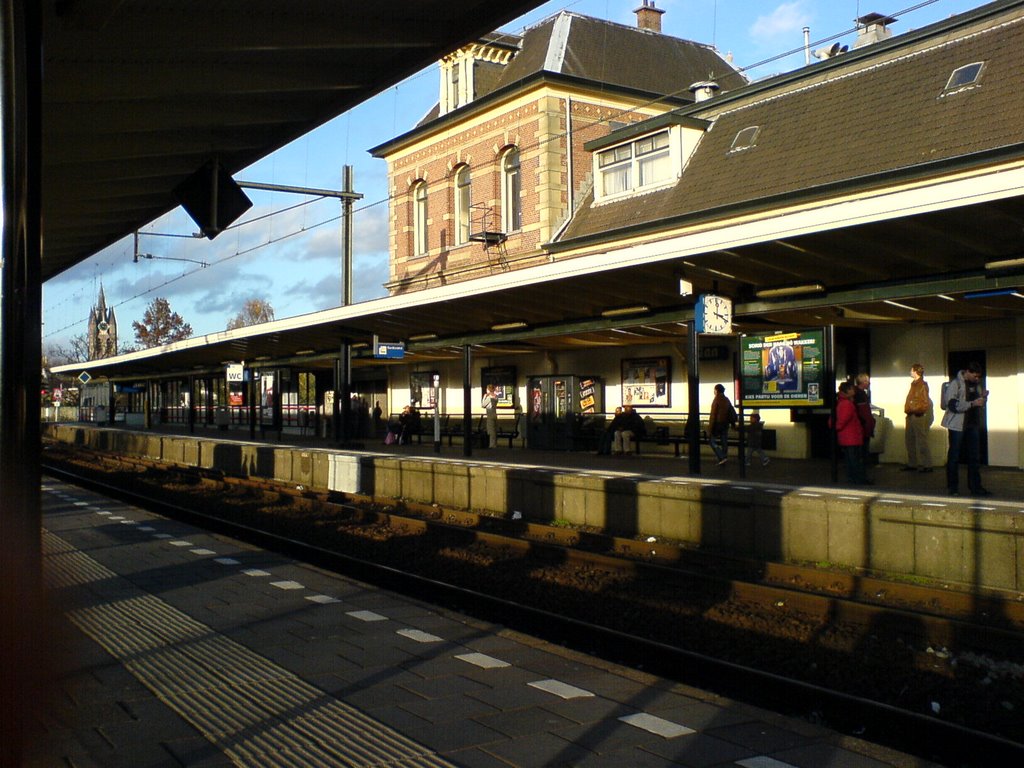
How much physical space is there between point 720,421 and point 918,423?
11.3 feet

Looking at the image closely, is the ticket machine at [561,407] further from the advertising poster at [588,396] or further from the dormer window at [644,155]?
the dormer window at [644,155]

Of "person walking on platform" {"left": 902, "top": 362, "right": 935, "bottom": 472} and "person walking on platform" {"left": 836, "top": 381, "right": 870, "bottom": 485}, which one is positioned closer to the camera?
"person walking on platform" {"left": 836, "top": 381, "right": 870, "bottom": 485}

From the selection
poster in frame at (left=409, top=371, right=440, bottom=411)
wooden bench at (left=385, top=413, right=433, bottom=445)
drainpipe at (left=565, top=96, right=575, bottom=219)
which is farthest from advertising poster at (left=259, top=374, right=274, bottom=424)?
drainpipe at (left=565, top=96, right=575, bottom=219)

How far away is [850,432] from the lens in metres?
13.8

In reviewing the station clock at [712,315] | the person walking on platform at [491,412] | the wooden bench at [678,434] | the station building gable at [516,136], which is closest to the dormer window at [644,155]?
the station building gable at [516,136]

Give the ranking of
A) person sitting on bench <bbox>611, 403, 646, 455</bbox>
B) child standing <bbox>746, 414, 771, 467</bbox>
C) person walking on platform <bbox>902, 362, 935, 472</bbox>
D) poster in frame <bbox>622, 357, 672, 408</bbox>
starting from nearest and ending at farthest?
person walking on platform <bbox>902, 362, 935, 472</bbox>
child standing <bbox>746, 414, 771, 467</bbox>
person sitting on bench <bbox>611, 403, 646, 455</bbox>
poster in frame <bbox>622, 357, 672, 408</bbox>

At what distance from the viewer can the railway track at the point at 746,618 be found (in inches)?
223

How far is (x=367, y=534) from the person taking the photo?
13773 millimetres

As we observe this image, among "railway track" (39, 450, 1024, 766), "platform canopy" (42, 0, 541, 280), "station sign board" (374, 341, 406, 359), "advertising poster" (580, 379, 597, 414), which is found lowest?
"railway track" (39, 450, 1024, 766)

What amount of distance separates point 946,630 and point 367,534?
27.0 feet

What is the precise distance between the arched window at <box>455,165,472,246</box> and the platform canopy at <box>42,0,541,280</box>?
80.2 ft

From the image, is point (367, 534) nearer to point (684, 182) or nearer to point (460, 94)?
point (684, 182)

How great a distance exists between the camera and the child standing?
60.2ft

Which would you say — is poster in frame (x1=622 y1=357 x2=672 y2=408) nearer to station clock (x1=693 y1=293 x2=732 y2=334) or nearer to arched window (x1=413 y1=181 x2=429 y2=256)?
station clock (x1=693 y1=293 x2=732 y2=334)
